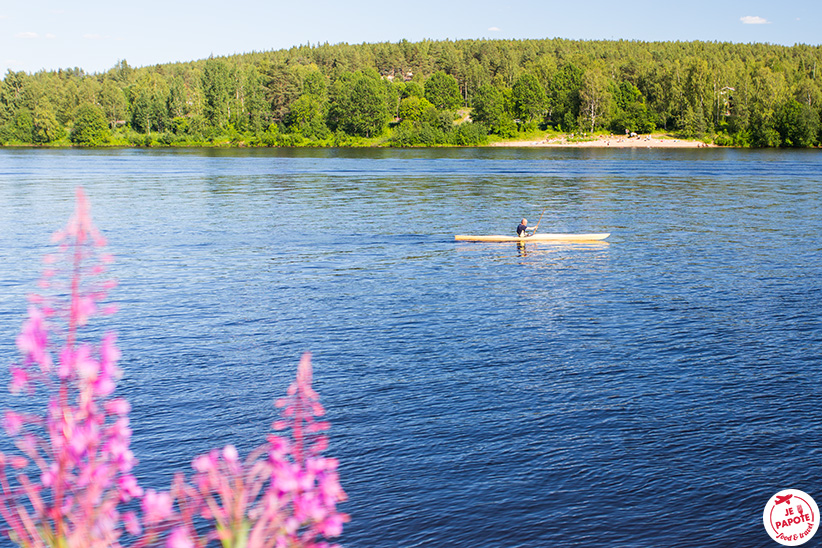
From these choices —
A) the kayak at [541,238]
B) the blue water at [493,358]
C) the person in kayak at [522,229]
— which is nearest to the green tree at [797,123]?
the blue water at [493,358]

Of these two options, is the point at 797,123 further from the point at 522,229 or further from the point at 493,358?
the point at 493,358

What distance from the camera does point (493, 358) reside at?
2862 centimetres

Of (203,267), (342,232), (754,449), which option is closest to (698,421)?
(754,449)

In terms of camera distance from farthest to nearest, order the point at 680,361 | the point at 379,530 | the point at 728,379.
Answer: the point at 680,361 → the point at 728,379 → the point at 379,530

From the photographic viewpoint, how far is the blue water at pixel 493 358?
18.9 meters

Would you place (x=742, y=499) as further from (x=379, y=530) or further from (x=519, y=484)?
(x=379, y=530)

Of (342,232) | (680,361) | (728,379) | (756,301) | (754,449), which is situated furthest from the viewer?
(342,232)

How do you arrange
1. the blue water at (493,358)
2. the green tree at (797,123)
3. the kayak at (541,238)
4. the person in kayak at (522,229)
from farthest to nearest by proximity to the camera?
the green tree at (797,123) → the kayak at (541,238) → the person in kayak at (522,229) → the blue water at (493,358)

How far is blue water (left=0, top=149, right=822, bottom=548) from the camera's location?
1891 centimetres

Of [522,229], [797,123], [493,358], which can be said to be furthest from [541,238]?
[797,123]

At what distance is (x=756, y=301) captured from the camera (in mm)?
37031

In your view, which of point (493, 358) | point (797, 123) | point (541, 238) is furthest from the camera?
point (797, 123)

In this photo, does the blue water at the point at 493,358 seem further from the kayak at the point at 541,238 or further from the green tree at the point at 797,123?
the green tree at the point at 797,123

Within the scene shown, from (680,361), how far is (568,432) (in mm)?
7925
